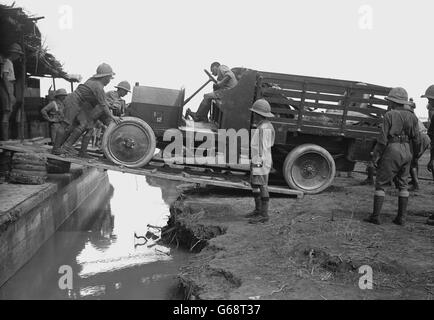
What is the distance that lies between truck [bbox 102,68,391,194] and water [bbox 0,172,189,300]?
1.60 meters

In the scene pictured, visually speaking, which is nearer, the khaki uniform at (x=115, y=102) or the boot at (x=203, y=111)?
the boot at (x=203, y=111)

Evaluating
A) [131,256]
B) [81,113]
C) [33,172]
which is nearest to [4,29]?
[81,113]

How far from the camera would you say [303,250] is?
4.95 metres

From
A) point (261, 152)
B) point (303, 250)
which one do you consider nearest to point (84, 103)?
point (261, 152)

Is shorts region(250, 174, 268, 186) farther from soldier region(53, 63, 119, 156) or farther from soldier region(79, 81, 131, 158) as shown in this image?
soldier region(79, 81, 131, 158)

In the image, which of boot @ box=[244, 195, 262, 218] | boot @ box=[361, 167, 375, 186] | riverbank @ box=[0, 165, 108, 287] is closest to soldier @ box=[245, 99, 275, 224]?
boot @ box=[244, 195, 262, 218]

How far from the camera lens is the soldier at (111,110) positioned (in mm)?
8031

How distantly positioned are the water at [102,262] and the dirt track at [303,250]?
25.7 inches

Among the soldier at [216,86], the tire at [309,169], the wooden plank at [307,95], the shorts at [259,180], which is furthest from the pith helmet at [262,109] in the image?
the tire at [309,169]

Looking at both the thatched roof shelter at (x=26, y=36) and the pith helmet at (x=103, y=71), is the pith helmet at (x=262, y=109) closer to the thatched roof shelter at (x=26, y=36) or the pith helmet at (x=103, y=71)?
the pith helmet at (x=103, y=71)

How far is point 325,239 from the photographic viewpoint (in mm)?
5352

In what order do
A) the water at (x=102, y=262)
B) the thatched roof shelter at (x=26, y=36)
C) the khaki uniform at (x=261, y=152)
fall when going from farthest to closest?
the thatched roof shelter at (x=26, y=36)
the khaki uniform at (x=261, y=152)
the water at (x=102, y=262)

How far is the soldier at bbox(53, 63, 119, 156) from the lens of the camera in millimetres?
7793
